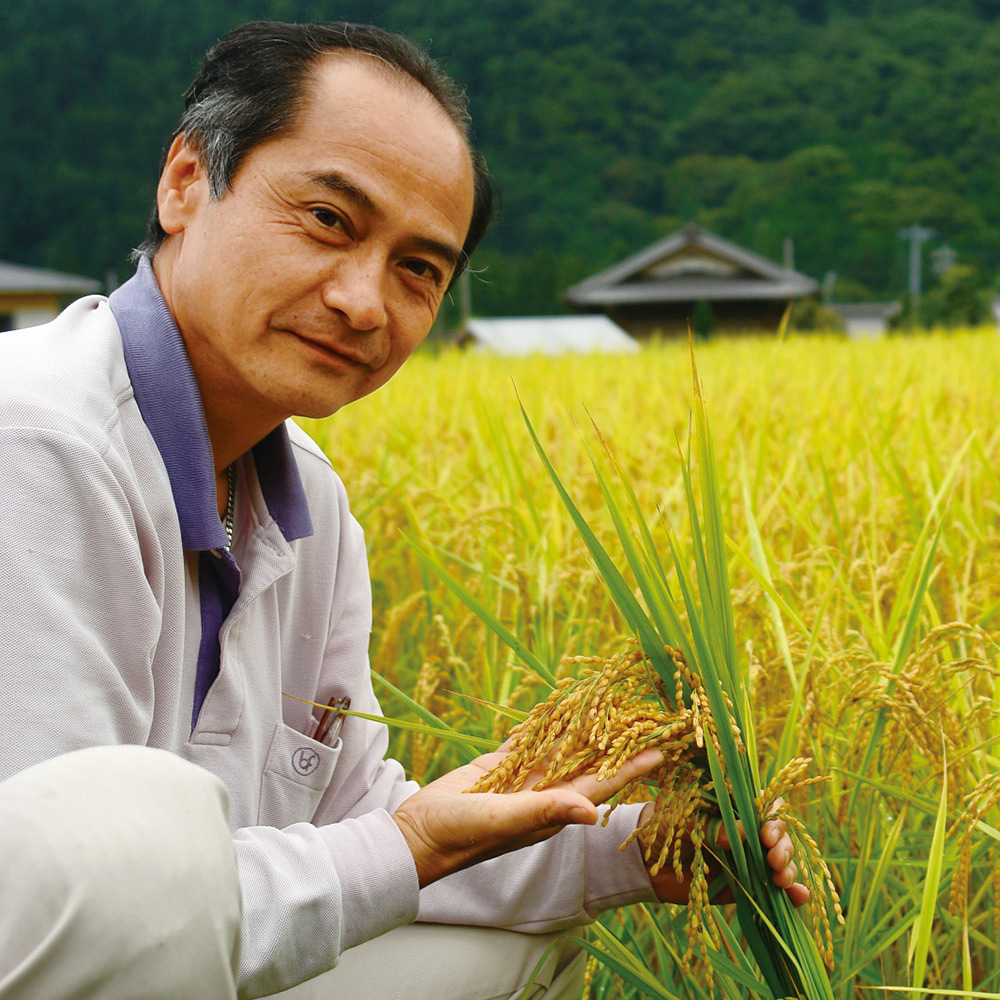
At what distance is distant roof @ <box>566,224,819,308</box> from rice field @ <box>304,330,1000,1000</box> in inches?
1407

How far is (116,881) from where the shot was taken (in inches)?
25.5

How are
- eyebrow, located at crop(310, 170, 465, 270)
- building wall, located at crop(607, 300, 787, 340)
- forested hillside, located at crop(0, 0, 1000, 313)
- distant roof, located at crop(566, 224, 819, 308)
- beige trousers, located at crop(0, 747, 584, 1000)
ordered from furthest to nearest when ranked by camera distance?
forested hillside, located at crop(0, 0, 1000, 313) < distant roof, located at crop(566, 224, 819, 308) < building wall, located at crop(607, 300, 787, 340) < eyebrow, located at crop(310, 170, 465, 270) < beige trousers, located at crop(0, 747, 584, 1000)

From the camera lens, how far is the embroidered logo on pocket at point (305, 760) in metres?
1.21

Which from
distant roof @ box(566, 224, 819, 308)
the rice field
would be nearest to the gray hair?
the rice field

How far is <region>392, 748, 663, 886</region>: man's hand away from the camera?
2.81 ft

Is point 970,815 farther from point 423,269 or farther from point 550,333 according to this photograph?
point 550,333

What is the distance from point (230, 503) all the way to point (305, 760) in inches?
12.2

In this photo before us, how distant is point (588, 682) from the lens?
85cm

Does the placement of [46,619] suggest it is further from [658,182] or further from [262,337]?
[658,182]

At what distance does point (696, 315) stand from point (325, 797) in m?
31.0

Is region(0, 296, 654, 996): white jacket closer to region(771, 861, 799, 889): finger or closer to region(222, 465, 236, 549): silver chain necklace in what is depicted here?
region(222, 465, 236, 549): silver chain necklace

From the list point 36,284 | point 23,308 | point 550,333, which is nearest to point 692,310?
point 550,333

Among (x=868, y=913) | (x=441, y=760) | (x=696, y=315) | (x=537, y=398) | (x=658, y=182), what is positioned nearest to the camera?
(x=868, y=913)

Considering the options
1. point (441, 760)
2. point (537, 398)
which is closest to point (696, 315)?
point (537, 398)
